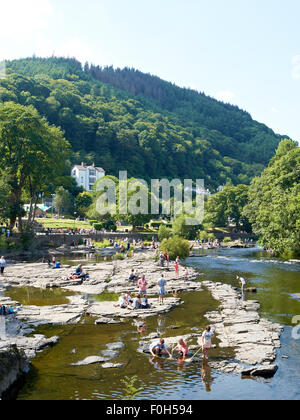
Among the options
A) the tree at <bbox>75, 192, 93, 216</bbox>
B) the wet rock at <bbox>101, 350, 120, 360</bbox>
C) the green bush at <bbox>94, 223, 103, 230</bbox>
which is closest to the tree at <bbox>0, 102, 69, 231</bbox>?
the green bush at <bbox>94, 223, 103, 230</bbox>

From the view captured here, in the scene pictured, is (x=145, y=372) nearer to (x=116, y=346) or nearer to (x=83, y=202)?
(x=116, y=346)

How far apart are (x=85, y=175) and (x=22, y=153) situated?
95143mm

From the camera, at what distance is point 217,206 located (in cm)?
10731

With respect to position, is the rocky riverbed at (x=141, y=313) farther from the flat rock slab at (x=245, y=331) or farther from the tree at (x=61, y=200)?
the tree at (x=61, y=200)

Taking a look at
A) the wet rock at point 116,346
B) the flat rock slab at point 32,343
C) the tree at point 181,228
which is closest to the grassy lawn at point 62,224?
the tree at point 181,228

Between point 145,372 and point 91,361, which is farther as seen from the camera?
point 91,361

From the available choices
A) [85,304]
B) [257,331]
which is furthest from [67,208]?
[257,331]

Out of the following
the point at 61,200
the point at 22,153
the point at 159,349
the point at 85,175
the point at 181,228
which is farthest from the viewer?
the point at 85,175

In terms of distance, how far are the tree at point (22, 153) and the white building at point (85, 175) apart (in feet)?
282

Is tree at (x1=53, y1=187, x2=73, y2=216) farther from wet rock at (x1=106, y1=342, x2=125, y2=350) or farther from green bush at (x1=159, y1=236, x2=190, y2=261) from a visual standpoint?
wet rock at (x1=106, y1=342, x2=125, y2=350)

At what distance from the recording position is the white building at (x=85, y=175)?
14975cm

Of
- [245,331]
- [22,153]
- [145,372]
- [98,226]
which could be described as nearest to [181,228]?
[98,226]

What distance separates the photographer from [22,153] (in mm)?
56594
